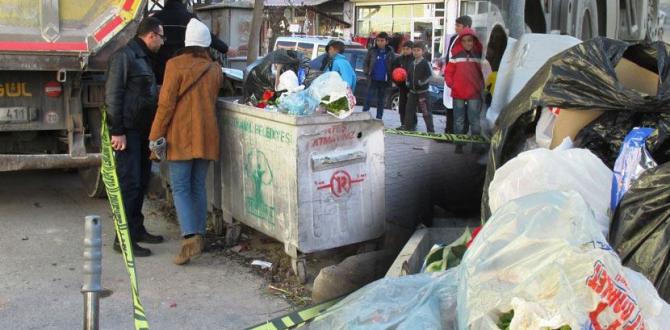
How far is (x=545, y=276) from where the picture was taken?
7.04 ft

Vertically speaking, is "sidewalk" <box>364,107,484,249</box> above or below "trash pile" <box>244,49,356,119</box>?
below

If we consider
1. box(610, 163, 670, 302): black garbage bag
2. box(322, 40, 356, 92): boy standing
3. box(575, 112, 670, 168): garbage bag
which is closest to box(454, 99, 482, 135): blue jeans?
box(322, 40, 356, 92): boy standing

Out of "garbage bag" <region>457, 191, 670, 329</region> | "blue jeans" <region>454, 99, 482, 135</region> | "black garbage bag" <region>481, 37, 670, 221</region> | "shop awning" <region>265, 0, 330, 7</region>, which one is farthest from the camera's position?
"shop awning" <region>265, 0, 330, 7</region>

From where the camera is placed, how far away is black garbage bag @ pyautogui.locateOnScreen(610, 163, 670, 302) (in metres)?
2.74

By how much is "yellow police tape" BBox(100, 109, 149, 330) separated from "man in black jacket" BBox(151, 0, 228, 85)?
128 cm

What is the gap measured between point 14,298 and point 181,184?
122cm

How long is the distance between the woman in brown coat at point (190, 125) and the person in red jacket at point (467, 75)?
4.06 metres

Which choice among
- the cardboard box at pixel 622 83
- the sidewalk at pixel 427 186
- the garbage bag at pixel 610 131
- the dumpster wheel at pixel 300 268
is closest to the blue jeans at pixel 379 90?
the sidewalk at pixel 427 186

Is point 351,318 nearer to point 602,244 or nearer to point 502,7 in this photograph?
point 602,244

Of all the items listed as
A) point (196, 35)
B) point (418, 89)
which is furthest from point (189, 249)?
point (418, 89)

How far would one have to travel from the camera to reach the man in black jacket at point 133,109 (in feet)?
15.7

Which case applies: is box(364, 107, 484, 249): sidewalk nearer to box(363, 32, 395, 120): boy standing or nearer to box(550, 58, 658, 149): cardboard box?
box(550, 58, 658, 149): cardboard box

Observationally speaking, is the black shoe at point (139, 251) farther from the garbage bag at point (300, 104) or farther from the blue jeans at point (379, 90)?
the blue jeans at point (379, 90)

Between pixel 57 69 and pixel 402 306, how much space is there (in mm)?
3963
